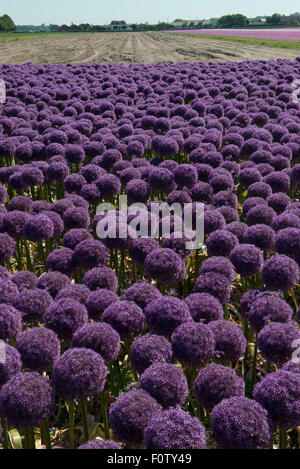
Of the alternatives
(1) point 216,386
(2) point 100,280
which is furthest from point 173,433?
(2) point 100,280

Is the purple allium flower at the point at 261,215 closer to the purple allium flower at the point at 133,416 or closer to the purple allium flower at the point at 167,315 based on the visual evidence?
the purple allium flower at the point at 167,315

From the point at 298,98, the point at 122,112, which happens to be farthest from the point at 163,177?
the point at 298,98

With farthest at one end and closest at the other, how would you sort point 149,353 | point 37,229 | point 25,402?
point 37,229
point 149,353
point 25,402

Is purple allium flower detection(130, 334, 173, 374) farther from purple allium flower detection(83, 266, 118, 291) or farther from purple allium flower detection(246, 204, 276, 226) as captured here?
purple allium flower detection(246, 204, 276, 226)

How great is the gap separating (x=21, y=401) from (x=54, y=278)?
6.39ft

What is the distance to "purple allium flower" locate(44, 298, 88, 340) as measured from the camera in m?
4.01

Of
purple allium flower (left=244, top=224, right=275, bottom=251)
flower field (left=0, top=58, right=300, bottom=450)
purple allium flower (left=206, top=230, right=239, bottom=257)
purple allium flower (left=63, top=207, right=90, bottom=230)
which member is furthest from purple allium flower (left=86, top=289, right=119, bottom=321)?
purple allium flower (left=63, top=207, right=90, bottom=230)

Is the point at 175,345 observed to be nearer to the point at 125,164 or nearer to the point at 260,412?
the point at 260,412

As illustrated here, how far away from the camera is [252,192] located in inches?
296

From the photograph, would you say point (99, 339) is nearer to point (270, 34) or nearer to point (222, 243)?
point (222, 243)

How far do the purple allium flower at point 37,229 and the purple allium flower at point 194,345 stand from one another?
2984 mm

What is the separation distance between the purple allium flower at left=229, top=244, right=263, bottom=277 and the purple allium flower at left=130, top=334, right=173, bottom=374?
1.75 m

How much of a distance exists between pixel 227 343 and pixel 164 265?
1.35 m

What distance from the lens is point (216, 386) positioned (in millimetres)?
3277
